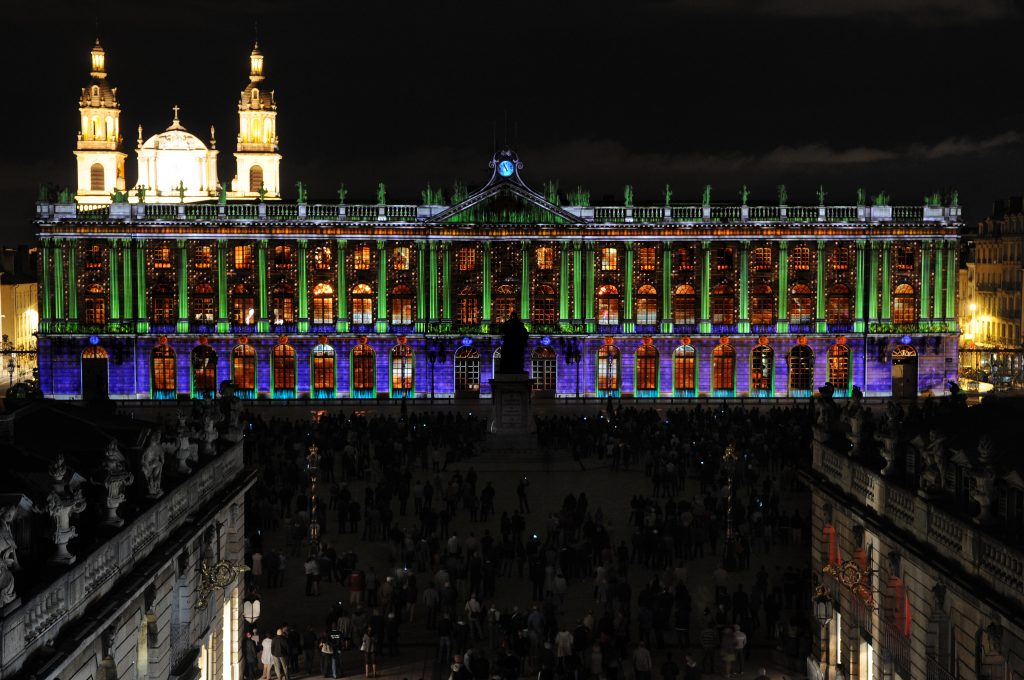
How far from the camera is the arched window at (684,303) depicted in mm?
100375

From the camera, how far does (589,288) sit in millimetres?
99750

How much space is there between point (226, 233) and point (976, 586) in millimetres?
79005

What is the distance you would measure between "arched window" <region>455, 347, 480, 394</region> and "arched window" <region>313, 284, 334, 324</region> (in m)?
8.10

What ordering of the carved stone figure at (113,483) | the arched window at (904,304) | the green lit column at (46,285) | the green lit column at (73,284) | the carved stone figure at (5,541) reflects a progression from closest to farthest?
the carved stone figure at (5,541) < the carved stone figure at (113,483) < the green lit column at (46,285) < the green lit column at (73,284) < the arched window at (904,304)

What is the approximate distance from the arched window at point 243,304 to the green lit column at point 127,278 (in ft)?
19.4

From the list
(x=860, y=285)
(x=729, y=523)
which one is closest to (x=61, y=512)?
(x=729, y=523)

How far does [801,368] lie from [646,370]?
9281mm

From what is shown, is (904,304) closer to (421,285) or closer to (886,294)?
(886,294)

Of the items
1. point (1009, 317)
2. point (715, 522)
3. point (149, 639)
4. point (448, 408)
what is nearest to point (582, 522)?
point (715, 522)

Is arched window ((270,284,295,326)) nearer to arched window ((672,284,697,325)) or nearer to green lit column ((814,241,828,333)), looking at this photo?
arched window ((672,284,697,325))

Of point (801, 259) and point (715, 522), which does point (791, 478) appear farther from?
point (801, 259)

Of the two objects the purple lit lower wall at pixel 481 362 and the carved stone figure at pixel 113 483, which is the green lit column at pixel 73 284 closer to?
the purple lit lower wall at pixel 481 362

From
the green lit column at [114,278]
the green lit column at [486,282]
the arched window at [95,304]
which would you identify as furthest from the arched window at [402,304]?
the arched window at [95,304]

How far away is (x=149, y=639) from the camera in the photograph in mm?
27297
